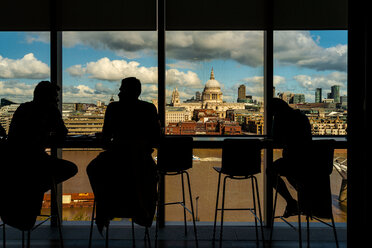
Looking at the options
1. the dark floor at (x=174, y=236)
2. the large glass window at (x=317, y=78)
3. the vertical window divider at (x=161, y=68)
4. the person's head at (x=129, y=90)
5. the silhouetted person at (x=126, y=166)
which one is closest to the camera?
the silhouetted person at (x=126, y=166)

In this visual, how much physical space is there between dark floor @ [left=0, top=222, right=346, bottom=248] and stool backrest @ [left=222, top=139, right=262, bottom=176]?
2.74 ft

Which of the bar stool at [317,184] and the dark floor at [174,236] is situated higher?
the bar stool at [317,184]

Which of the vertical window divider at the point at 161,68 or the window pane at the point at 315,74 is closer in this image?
the vertical window divider at the point at 161,68

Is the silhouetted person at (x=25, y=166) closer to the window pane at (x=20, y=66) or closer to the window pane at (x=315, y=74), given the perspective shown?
the window pane at (x=20, y=66)

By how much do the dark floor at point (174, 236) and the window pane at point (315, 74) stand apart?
1282mm

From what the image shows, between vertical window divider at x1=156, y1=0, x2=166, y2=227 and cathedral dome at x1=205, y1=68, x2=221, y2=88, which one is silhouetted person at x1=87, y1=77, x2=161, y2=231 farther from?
cathedral dome at x1=205, y1=68, x2=221, y2=88

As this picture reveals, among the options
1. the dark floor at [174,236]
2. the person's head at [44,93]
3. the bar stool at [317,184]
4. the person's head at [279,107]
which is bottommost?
the dark floor at [174,236]

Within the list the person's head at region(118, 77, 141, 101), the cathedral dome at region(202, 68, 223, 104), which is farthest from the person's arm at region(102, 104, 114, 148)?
the cathedral dome at region(202, 68, 223, 104)

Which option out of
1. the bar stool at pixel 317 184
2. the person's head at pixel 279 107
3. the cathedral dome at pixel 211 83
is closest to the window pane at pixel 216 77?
the cathedral dome at pixel 211 83

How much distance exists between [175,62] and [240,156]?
5.27 ft

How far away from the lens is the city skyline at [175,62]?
3510mm

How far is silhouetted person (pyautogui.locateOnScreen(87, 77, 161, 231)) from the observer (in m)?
2.10

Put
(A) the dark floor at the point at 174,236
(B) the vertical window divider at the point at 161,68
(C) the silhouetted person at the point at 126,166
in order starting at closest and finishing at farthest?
(C) the silhouetted person at the point at 126,166
(A) the dark floor at the point at 174,236
(B) the vertical window divider at the point at 161,68
